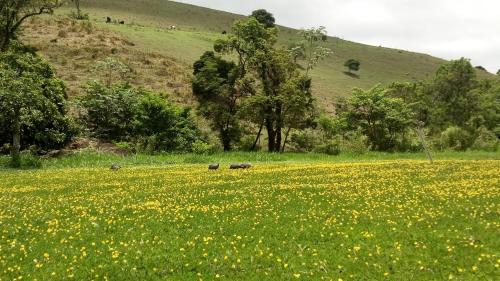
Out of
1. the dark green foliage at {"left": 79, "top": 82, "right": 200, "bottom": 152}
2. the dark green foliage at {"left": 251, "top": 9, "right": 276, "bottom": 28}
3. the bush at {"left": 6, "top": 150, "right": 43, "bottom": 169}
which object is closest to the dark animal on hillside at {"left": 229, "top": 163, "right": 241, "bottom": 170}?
the bush at {"left": 6, "top": 150, "right": 43, "bottom": 169}

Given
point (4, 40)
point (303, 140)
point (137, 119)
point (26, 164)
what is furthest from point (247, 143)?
point (4, 40)

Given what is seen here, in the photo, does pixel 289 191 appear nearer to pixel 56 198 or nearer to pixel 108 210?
pixel 108 210

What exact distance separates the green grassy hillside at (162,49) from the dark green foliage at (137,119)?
13092 mm

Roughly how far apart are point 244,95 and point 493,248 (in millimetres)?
50149

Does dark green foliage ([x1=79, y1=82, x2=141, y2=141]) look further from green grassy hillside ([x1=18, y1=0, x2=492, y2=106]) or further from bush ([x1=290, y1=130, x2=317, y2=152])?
bush ([x1=290, y1=130, x2=317, y2=152])

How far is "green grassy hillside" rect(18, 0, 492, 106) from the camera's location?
82.2 meters

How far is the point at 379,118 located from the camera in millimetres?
62844

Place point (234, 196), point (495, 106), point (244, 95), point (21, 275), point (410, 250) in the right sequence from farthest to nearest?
point (495, 106)
point (244, 95)
point (234, 196)
point (410, 250)
point (21, 275)

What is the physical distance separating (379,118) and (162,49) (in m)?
55.0

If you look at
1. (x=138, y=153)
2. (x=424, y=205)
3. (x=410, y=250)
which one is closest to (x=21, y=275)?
(x=410, y=250)

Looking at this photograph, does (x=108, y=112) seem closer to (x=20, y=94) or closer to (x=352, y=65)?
(x=20, y=94)

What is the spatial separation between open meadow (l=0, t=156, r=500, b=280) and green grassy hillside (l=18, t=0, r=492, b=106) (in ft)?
176

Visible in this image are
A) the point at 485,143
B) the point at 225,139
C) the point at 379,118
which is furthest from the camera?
the point at 379,118

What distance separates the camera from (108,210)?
1966 centimetres
